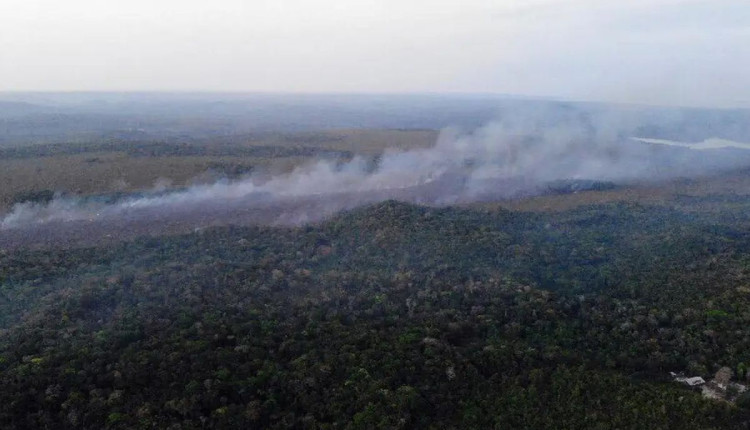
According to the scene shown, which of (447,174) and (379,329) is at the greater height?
(447,174)

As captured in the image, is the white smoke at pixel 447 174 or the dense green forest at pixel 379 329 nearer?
the dense green forest at pixel 379 329

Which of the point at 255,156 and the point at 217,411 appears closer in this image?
the point at 217,411

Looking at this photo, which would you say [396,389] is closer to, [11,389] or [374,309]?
[374,309]

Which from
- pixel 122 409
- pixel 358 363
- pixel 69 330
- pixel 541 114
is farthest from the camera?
pixel 541 114

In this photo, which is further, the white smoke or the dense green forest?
the white smoke

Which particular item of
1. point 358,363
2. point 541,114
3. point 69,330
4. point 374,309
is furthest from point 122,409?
point 541,114

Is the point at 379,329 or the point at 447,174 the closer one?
the point at 379,329

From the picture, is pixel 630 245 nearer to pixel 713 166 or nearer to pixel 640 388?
pixel 640 388

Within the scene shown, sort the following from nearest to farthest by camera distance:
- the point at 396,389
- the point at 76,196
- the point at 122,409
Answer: the point at 122,409
the point at 396,389
the point at 76,196
